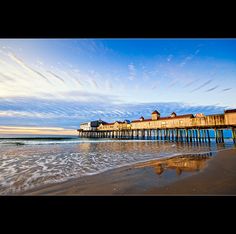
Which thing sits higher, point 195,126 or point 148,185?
point 195,126

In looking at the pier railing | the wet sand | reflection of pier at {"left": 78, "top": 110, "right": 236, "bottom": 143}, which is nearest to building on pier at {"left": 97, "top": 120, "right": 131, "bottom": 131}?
reflection of pier at {"left": 78, "top": 110, "right": 236, "bottom": 143}

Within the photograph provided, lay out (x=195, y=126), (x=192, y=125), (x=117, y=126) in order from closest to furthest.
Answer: (x=195, y=126), (x=192, y=125), (x=117, y=126)

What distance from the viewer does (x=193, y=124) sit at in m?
23.0

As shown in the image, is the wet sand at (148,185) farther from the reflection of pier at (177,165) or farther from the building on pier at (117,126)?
the building on pier at (117,126)

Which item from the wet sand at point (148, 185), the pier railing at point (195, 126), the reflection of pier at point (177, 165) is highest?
the pier railing at point (195, 126)

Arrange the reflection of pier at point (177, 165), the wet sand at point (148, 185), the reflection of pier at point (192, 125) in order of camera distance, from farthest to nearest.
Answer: the reflection of pier at point (192, 125), the reflection of pier at point (177, 165), the wet sand at point (148, 185)

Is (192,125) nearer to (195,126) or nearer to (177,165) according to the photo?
(195,126)

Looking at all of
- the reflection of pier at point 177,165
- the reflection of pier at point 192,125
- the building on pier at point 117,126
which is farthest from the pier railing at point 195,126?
the reflection of pier at point 177,165

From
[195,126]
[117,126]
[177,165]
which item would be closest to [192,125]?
[195,126]

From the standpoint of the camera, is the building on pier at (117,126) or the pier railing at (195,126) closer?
the pier railing at (195,126)

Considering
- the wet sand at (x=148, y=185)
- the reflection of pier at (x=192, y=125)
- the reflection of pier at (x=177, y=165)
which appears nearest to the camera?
the wet sand at (x=148, y=185)
